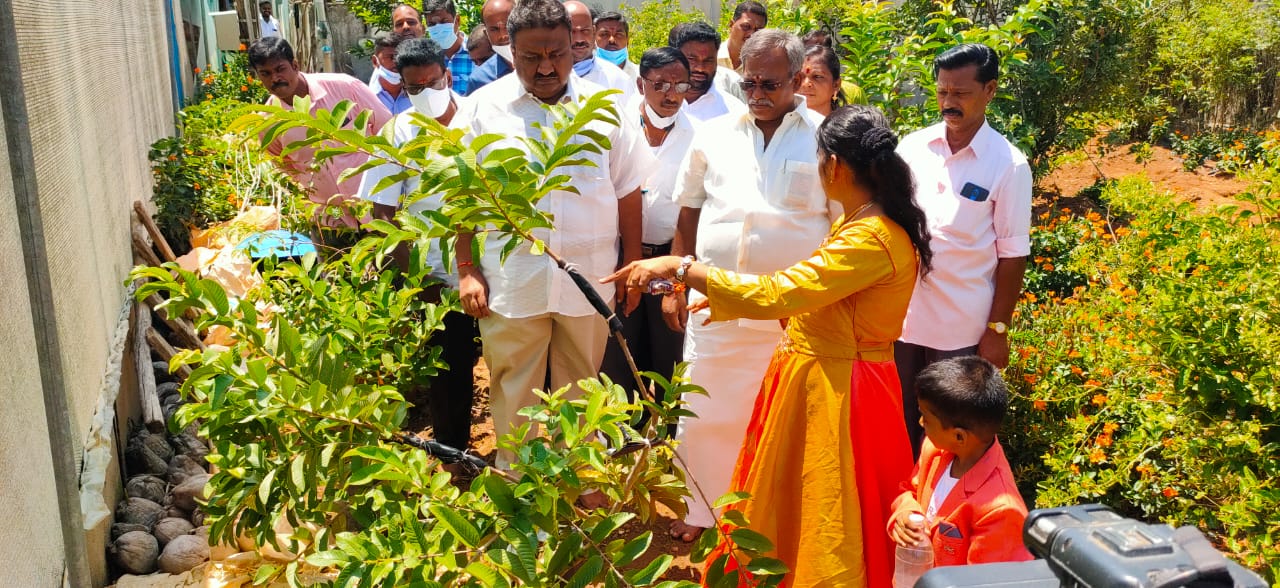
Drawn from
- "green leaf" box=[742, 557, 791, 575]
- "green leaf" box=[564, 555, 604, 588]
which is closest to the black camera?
"green leaf" box=[564, 555, 604, 588]

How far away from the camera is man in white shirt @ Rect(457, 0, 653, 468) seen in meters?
3.41

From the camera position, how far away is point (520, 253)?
348 centimetres

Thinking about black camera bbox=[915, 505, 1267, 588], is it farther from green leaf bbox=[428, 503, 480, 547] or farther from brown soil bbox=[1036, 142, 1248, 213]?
brown soil bbox=[1036, 142, 1248, 213]

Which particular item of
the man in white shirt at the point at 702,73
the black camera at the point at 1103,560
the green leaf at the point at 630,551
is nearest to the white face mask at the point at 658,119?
the man in white shirt at the point at 702,73

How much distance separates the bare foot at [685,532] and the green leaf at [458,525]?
6.26 feet

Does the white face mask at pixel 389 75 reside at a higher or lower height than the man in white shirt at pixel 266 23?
lower

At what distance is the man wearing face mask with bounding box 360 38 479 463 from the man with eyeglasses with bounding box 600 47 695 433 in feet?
2.16

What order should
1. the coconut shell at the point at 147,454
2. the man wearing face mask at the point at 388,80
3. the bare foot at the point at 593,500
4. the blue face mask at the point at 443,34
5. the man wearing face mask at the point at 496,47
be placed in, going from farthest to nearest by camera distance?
the blue face mask at the point at 443,34 < the man wearing face mask at the point at 388,80 < the man wearing face mask at the point at 496,47 < the coconut shell at the point at 147,454 < the bare foot at the point at 593,500

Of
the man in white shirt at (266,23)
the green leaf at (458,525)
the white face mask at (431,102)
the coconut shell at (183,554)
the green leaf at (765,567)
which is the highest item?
the man in white shirt at (266,23)

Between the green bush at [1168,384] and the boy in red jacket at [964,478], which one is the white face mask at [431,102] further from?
the boy in red jacket at [964,478]

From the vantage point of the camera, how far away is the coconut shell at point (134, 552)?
3.33 meters

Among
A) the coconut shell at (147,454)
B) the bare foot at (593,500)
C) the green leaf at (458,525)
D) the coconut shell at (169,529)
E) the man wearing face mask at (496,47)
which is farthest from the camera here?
the man wearing face mask at (496,47)

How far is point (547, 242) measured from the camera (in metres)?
3.51

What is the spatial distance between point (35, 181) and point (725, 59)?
14.2 ft
